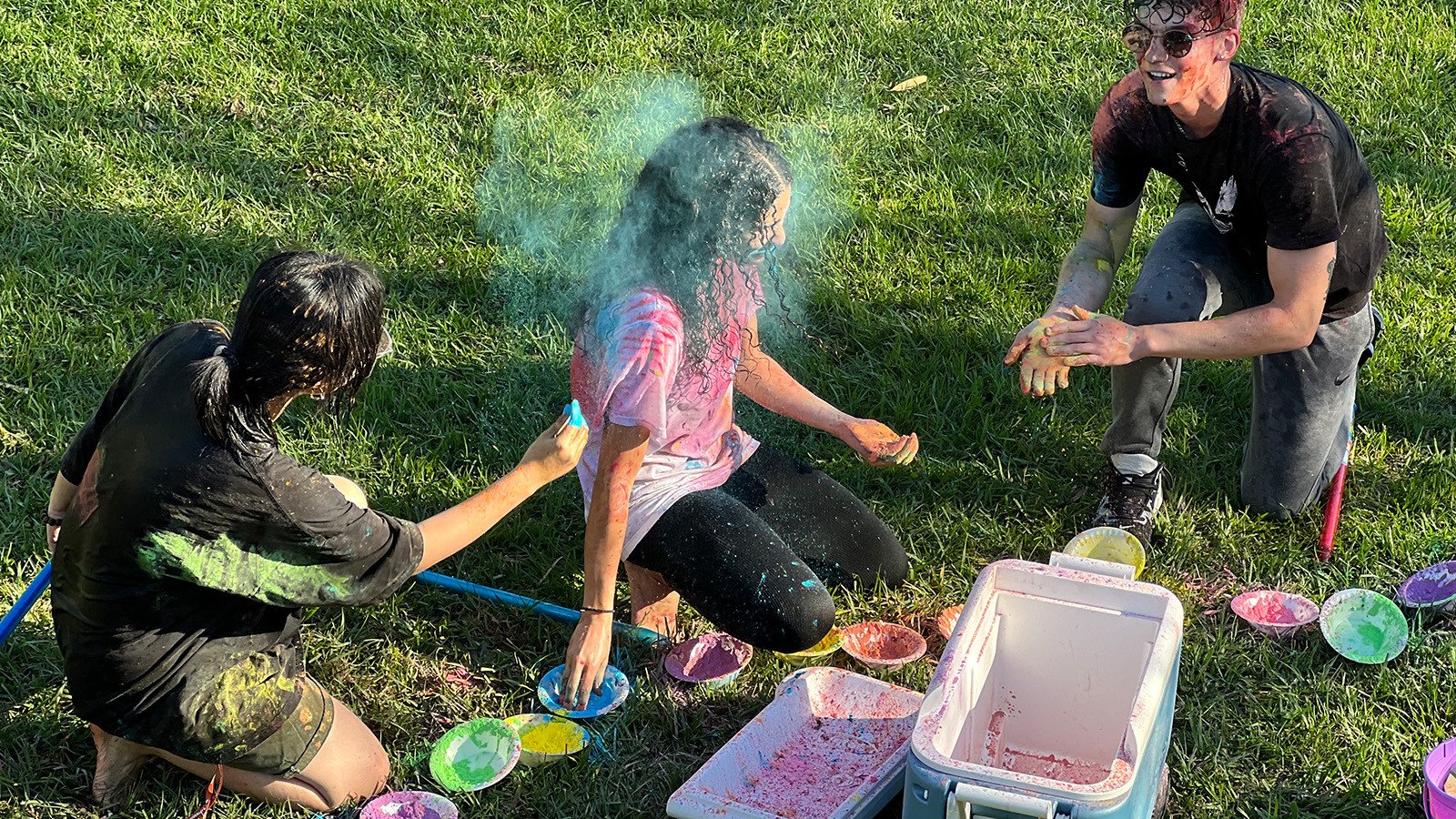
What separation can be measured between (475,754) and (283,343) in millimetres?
934

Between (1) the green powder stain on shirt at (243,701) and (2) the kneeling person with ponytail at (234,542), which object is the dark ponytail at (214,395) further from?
(1) the green powder stain on shirt at (243,701)

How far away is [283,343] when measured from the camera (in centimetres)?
213

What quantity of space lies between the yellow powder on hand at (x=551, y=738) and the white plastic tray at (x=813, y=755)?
0.28m

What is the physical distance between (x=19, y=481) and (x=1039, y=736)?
2.39m

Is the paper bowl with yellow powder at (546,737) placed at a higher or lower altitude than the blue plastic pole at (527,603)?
lower

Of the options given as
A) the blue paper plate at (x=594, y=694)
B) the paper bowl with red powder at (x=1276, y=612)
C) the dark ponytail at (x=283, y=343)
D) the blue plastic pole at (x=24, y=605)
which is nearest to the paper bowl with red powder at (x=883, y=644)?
the blue paper plate at (x=594, y=694)

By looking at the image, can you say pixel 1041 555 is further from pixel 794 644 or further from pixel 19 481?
pixel 19 481

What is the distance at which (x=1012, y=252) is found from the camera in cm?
418

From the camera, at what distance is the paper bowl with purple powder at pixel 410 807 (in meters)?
2.50

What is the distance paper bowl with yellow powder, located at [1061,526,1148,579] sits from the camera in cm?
313

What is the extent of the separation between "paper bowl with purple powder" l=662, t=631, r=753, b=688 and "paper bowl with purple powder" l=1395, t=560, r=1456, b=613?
142 centimetres

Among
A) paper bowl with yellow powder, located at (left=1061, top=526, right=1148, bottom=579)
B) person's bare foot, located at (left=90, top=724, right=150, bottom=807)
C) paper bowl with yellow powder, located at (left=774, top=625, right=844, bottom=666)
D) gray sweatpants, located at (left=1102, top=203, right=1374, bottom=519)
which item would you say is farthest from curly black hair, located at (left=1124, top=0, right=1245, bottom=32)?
person's bare foot, located at (left=90, top=724, right=150, bottom=807)

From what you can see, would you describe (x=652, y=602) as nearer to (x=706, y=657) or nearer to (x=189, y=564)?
(x=706, y=657)

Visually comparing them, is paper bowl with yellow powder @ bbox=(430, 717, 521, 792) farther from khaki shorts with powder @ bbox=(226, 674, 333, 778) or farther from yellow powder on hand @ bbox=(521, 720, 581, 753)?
khaki shorts with powder @ bbox=(226, 674, 333, 778)
